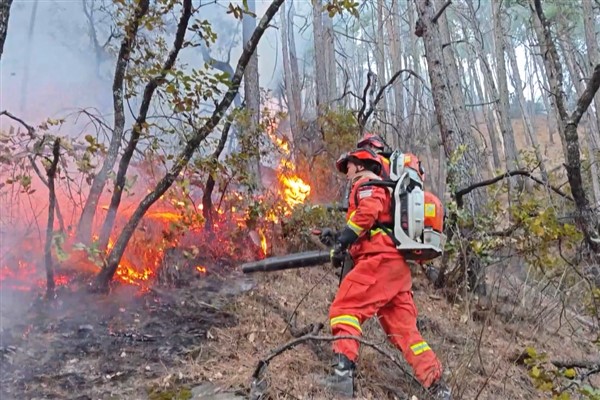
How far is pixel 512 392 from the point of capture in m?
4.13

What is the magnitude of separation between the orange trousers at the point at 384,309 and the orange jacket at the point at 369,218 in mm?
82

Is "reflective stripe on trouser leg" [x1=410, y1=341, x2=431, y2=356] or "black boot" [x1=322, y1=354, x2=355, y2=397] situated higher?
"reflective stripe on trouser leg" [x1=410, y1=341, x2=431, y2=356]

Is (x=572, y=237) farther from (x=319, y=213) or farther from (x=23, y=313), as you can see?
(x=23, y=313)

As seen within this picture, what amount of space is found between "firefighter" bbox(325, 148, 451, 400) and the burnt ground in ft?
4.34

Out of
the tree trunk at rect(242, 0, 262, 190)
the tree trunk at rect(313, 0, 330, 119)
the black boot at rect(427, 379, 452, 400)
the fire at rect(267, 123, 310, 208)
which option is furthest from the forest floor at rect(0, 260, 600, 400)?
the tree trunk at rect(313, 0, 330, 119)

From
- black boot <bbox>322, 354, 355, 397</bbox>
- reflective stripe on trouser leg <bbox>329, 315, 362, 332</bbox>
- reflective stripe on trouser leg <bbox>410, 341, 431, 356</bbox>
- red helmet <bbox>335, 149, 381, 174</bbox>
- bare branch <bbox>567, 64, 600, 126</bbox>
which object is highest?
bare branch <bbox>567, 64, 600, 126</bbox>

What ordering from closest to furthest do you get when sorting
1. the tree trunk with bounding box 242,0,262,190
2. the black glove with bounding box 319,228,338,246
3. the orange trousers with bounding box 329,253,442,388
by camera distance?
the orange trousers with bounding box 329,253,442,388, the black glove with bounding box 319,228,338,246, the tree trunk with bounding box 242,0,262,190

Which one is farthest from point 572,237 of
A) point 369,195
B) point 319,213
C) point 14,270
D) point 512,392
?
point 14,270

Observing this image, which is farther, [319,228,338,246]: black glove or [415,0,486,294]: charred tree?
[415,0,486,294]: charred tree

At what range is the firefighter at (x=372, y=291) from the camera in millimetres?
3434

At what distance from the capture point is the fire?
7.36 meters

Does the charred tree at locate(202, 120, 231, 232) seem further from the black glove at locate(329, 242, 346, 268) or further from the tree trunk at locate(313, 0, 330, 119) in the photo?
the tree trunk at locate(313, 0, 330, 119)

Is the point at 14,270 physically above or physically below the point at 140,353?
above

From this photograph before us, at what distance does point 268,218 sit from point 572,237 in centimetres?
393
